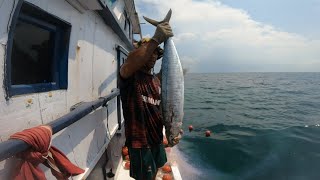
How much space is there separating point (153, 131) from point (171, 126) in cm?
48

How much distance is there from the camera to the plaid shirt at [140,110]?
3.56 meters

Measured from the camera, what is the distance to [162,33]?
10.2 feet

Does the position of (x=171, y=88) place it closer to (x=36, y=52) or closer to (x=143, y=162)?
(x=143, y=162)

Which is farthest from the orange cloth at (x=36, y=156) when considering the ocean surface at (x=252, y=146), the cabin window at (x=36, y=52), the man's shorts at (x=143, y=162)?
the ocean surface at (x=252, y=146)

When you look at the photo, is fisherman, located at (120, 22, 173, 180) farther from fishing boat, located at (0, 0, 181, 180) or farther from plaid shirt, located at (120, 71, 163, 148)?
fishing boat, located at (0, 0, 181, 180)

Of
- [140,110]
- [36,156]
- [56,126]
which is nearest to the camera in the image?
[36,156]

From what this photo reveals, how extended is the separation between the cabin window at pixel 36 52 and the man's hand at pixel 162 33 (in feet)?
3.31

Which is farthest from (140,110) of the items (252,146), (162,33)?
(252,146)

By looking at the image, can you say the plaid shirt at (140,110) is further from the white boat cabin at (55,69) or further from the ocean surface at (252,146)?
the ocean surface at (252,146)

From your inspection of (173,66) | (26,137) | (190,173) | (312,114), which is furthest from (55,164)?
(312,114)

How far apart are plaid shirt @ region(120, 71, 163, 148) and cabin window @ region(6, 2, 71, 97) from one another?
28.5 inches

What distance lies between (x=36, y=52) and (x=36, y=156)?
1.13 m

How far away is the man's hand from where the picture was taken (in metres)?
3.10

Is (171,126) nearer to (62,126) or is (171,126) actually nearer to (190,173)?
(62,126)
